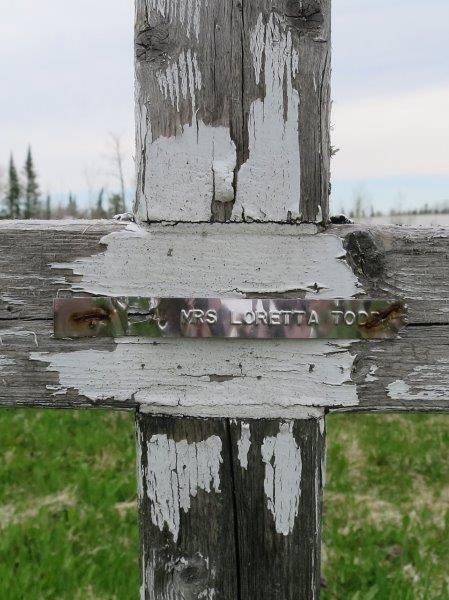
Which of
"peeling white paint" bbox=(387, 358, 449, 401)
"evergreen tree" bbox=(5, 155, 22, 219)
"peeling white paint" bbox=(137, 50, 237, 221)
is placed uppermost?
"peeling white paint" bbox=(137, 50, 237, 221)

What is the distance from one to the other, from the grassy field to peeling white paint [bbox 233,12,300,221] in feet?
6.76

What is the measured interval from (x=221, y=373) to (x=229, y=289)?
0.16m

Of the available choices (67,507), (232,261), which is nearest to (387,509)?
(67,507)

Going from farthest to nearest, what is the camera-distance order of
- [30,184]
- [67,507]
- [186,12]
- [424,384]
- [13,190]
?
[30,184]
[13,190]
[67,507]
[424,384]
[186,12]

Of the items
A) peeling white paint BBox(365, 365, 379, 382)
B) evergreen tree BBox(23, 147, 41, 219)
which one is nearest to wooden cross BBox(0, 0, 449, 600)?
peeling white paint BBox(365, 365, 379, 382)

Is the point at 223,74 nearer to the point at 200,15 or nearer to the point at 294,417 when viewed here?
the point at 200,15

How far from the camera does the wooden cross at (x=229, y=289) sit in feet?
4.27

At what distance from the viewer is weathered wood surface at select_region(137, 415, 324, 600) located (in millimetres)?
1404

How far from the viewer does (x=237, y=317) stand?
4.35ft

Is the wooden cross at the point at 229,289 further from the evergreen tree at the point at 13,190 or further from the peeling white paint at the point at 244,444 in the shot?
the evergreen tree at the point at 13,190

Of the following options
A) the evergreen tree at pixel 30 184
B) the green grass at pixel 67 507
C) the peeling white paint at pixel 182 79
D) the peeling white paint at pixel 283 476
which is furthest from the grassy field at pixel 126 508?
the evergreen tree at pixel 30 184

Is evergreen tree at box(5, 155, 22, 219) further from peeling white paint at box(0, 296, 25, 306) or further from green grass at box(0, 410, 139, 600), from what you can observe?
peeling white paint at box(0, 296, 25, 306)

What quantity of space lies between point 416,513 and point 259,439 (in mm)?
2843

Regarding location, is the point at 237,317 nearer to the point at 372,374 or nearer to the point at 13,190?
the point at 372,374
